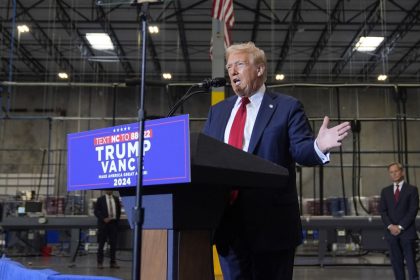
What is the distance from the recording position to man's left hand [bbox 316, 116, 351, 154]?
1484mm

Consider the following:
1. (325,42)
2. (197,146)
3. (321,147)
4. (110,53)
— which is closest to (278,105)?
(321,147)

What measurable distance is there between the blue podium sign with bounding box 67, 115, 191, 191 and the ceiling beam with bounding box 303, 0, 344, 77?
13.6 metres

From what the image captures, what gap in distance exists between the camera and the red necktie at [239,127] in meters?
1.70

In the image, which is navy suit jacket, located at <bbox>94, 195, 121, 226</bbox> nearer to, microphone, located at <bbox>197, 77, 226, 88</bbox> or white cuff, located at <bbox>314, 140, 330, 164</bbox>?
microphone, located at <bbox>197, 77, 226, 88</bbox>

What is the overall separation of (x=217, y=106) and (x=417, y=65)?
18.9 m

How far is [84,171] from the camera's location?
59.1 inches

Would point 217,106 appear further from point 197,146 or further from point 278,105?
point 197,146

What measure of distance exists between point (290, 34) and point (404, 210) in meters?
10.7

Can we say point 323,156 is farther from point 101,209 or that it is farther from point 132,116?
point 132,116

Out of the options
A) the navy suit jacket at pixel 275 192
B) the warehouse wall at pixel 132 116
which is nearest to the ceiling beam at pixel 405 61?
the warehouse wall at pixel 132 116

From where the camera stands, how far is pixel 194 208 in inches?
55.0

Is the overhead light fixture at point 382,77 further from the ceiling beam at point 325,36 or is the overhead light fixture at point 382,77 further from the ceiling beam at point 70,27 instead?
the ceiling beam at point 70,27

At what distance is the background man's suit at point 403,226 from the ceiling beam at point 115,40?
9.22 metres

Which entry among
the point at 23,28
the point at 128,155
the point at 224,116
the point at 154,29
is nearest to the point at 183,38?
the point at 154,29
